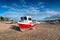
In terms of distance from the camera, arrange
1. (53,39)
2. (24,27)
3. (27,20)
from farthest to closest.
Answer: (27,20)
(24,27)
(53,39)

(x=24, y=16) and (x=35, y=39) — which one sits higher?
(x=24, y=16)

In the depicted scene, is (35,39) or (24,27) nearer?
(35,39)

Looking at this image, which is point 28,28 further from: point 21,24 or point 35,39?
point 35,39

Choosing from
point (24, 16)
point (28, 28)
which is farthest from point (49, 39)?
point (24, 16)

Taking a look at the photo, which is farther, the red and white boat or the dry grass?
the red and white boat

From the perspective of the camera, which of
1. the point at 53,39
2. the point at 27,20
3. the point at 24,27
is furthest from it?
the point at 27,20

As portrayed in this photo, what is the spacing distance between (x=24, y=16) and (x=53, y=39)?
36.6 ft

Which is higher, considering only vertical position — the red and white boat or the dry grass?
the red and white boat

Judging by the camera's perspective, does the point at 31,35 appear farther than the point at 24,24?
No

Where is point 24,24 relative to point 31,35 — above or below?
above

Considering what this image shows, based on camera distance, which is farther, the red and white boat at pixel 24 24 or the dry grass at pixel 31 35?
the red and white boat at pixel 24 24

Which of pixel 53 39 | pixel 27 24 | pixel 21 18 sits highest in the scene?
pixel 21 18

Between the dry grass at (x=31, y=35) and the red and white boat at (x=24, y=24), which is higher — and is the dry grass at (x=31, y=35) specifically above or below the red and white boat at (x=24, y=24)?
below

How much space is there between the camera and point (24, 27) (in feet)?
67.1
